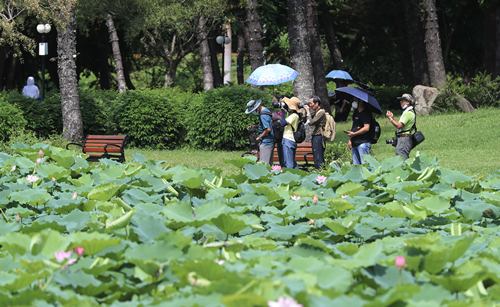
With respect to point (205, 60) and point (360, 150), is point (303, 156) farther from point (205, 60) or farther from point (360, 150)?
point (205, 60)

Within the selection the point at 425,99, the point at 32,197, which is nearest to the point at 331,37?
the point at 425,99

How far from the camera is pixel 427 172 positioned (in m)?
3.85

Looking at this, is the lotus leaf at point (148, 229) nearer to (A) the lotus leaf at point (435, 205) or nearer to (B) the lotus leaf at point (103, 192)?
(B) the lotus leaf at point (103, 192)

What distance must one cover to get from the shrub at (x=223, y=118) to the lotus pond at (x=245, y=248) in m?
11.3

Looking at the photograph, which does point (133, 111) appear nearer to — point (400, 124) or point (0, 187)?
point (400, 124)

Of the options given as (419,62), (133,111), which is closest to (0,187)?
(133,111)

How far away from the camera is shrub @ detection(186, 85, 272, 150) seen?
49.1 feet

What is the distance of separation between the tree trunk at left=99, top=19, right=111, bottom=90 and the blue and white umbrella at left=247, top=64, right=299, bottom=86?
1585 centimetres

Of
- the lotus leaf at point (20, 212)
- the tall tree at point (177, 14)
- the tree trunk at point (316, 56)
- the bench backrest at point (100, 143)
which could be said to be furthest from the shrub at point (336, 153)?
the tall tree at point (177, 14)

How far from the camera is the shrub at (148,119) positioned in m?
15.8

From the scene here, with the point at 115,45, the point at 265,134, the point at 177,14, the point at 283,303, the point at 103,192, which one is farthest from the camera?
the point at 115,45

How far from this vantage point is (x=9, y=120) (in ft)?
46.2

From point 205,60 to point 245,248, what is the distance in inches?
750

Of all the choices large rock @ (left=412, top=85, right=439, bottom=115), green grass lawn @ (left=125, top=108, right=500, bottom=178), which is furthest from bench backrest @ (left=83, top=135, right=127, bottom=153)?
large rock @ (left=412, top=85, right=439, bottom=115)
